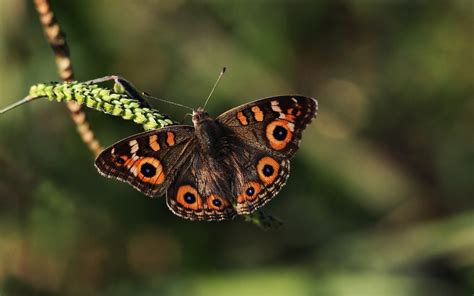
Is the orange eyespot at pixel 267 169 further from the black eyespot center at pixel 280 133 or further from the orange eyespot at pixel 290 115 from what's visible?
the orange eyespot at pixel 290 115

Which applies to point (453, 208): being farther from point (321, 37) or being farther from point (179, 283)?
point (179, 283)

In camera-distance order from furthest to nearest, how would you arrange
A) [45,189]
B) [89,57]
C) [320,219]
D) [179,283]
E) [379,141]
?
[379,141], [320,219], [89,57], [179,283], [45,189]

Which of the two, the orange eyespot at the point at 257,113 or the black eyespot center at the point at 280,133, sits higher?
the orange eyespot at the point at 257,113

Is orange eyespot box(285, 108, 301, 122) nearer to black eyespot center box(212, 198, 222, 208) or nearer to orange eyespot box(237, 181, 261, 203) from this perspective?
orange eyespot box(237, 181, 261, 203)

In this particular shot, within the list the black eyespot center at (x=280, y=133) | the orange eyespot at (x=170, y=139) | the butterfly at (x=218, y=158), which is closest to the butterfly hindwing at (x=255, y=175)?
the butterfly at (x=218, y=158)

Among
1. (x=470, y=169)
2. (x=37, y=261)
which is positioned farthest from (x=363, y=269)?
(x=37, y=261)

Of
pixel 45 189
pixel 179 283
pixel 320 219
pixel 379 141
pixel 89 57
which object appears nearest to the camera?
pixel 45 189

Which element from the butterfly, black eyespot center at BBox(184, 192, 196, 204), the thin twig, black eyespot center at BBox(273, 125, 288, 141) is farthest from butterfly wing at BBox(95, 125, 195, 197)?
black eyespot center at BBox(273, 125, 288, 141)
